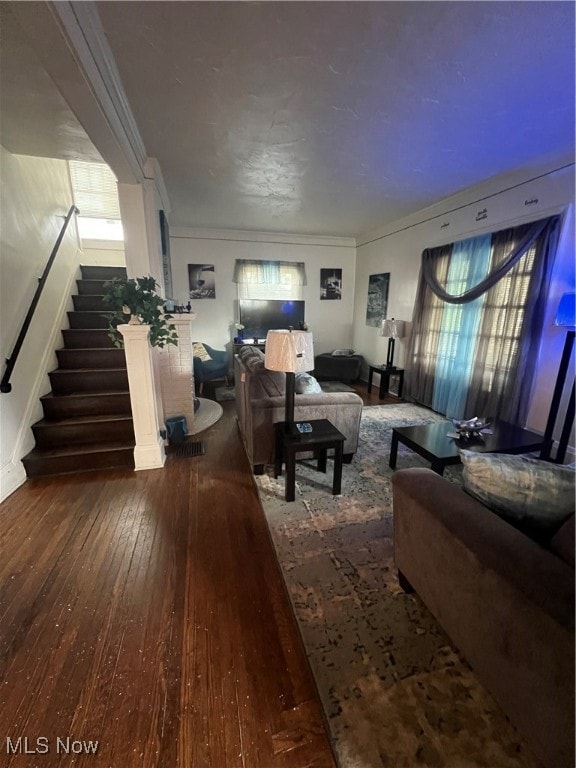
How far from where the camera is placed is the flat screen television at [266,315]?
5602mm

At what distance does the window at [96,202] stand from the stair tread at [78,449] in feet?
9.96

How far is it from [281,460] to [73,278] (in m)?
3.42

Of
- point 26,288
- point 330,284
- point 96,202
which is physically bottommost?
point 26,288

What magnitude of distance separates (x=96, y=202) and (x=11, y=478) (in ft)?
13.4

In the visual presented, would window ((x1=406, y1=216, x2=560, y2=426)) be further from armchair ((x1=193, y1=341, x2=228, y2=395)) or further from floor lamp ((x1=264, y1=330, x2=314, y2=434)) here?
armchair ((x1=193, y1=341, x2=228, y2=395))

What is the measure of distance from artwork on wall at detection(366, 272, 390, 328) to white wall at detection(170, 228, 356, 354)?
668mm

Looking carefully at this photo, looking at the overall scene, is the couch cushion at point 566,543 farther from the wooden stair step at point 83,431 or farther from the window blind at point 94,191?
the window blind at point 94,191

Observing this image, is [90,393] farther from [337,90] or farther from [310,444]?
[337,90]

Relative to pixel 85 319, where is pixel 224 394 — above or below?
below

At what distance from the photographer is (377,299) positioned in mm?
5363

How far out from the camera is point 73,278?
3656 mm

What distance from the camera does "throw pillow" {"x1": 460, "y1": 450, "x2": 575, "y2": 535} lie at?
3.27 ft

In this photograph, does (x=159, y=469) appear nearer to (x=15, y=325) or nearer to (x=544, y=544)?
(x=15, y=325)
